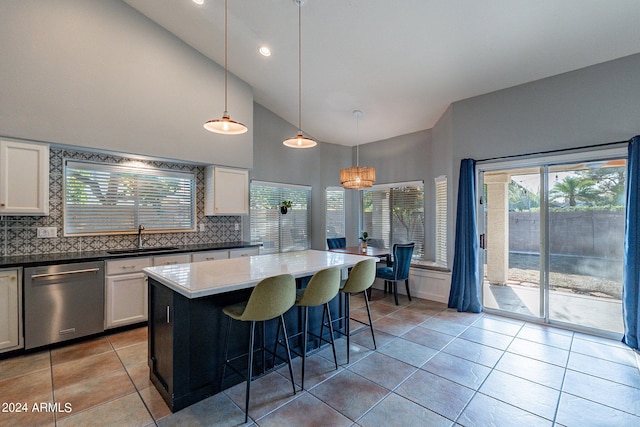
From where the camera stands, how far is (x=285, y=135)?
5793mm

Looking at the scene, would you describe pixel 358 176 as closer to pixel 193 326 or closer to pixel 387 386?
pixel 387 386

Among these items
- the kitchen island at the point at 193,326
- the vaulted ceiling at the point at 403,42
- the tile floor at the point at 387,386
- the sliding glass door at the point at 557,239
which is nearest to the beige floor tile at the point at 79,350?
the tile floor at the point at 387,386

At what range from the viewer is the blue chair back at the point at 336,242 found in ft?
19.2

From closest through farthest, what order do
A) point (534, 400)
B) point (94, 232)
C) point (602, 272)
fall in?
1. point (534, 400)
2. point (602, 272)
3. point (94, 232)

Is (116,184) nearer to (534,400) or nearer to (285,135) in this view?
(285,135)

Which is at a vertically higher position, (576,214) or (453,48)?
(453,48)

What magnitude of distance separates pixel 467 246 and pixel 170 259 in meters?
4.11

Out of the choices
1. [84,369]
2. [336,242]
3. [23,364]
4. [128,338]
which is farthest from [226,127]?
[336,242]

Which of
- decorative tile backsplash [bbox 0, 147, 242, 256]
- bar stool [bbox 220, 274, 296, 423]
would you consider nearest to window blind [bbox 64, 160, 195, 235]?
decorative tile backsplash [bbox 0, 147, 242, 256]

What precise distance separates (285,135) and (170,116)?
7.58 ft

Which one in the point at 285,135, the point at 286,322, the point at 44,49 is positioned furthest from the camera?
the point at 285,135

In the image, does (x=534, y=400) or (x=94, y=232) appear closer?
(x=534, y=400)

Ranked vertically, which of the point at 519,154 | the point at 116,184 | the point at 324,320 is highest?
the point at 519,154

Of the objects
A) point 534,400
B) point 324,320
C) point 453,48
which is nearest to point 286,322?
point 324,320
